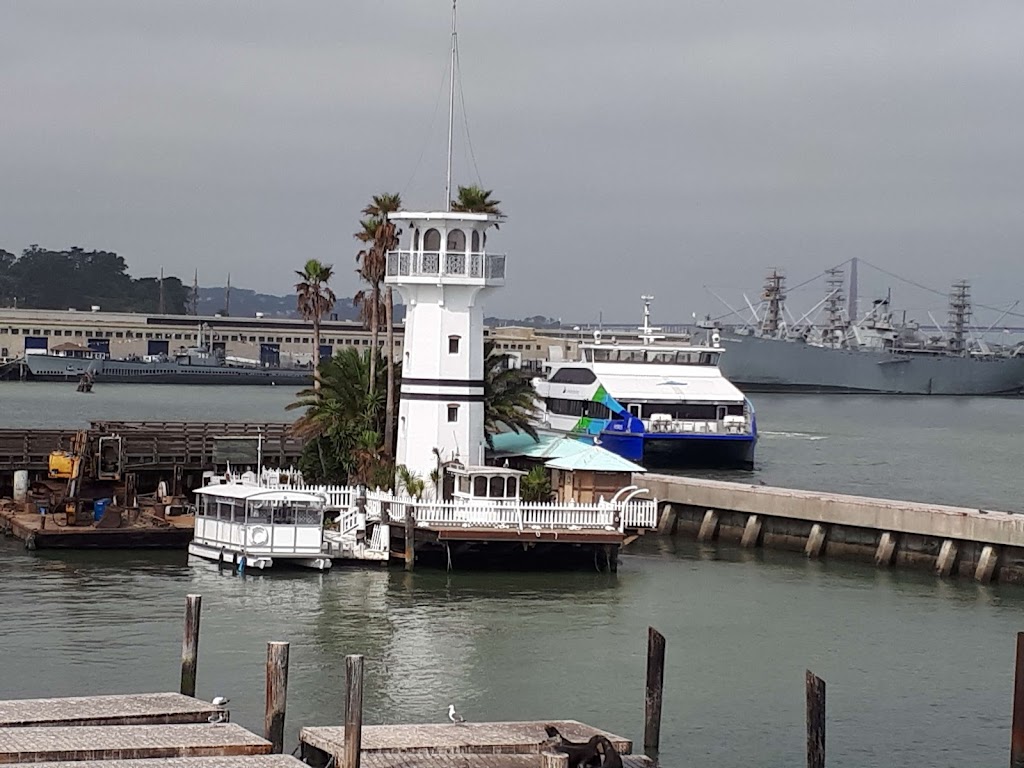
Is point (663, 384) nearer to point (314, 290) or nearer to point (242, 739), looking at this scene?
point (314, 290)

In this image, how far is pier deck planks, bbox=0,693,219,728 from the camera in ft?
76.3

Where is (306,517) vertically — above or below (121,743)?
above

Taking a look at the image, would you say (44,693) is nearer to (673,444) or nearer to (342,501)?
(342,501)

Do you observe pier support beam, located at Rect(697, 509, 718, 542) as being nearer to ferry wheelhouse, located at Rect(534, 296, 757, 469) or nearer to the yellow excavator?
the yellow excavator

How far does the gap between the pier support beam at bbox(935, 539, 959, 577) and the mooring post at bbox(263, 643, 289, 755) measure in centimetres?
2553

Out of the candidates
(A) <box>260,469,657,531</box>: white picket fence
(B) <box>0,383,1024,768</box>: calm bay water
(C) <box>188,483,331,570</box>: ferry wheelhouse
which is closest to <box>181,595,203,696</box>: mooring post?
(B) <box>0,383,1024,768</box>: calm bay water

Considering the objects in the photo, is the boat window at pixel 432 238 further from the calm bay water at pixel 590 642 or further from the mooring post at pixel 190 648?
the mooring post at pixel 190 648

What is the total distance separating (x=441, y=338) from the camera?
47000 mm

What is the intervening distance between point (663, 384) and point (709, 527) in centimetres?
2724

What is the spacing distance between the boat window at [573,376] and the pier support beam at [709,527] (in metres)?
27.8

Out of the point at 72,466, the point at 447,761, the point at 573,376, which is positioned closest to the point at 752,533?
the point at 72,466

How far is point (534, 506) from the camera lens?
43.7 m

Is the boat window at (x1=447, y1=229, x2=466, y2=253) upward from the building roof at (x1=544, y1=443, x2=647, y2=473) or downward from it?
upward

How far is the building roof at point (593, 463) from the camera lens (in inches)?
1796
